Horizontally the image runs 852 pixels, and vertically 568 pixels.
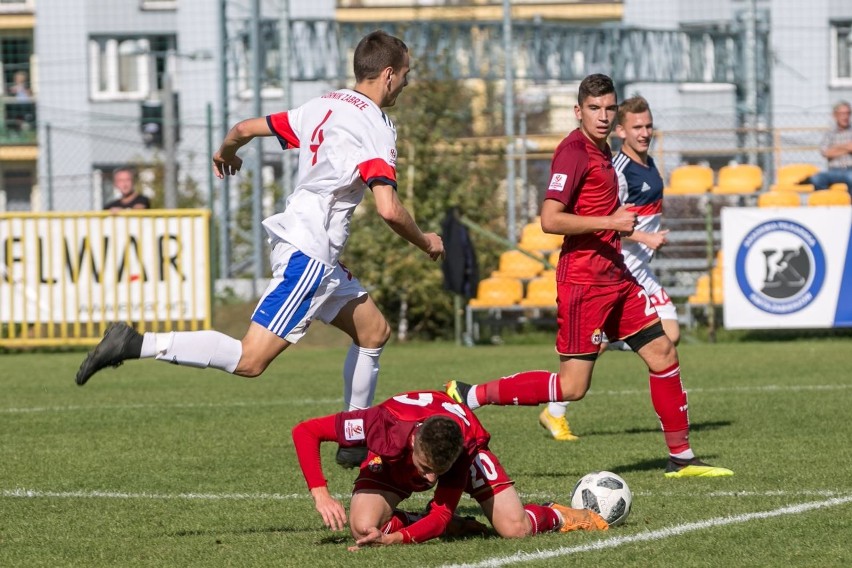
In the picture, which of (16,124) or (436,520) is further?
(16,124)

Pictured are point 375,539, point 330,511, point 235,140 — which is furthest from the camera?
point 235,140

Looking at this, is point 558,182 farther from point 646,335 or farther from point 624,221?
point 646,335

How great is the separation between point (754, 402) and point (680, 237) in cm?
938

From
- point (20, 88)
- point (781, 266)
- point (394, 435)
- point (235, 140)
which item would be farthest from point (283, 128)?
point (20, 88)

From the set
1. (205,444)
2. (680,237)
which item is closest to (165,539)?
(205,444)

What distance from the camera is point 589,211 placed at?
7477mm

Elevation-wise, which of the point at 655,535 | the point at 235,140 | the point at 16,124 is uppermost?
the point at 16,124

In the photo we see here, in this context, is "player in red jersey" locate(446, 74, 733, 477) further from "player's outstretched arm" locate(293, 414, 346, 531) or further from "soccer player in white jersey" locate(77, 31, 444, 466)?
"player's outstretched arm" locate(293, 414, 346, 531)

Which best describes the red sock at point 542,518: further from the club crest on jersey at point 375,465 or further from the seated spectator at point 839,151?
the seated spectator at point 839,151

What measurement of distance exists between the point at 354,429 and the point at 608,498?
3.75 ft

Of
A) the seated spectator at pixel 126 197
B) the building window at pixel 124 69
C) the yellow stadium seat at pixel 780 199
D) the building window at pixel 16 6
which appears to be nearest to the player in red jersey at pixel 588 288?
the seated spectator at pixel 126 197

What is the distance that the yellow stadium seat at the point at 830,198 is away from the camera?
1884 cm

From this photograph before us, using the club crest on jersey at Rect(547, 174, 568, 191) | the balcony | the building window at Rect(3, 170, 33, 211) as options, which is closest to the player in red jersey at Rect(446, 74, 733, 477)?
the club crest on jersey at Rect(547, 174, 568, 191)

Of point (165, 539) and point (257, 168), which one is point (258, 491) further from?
point (257, 168)
